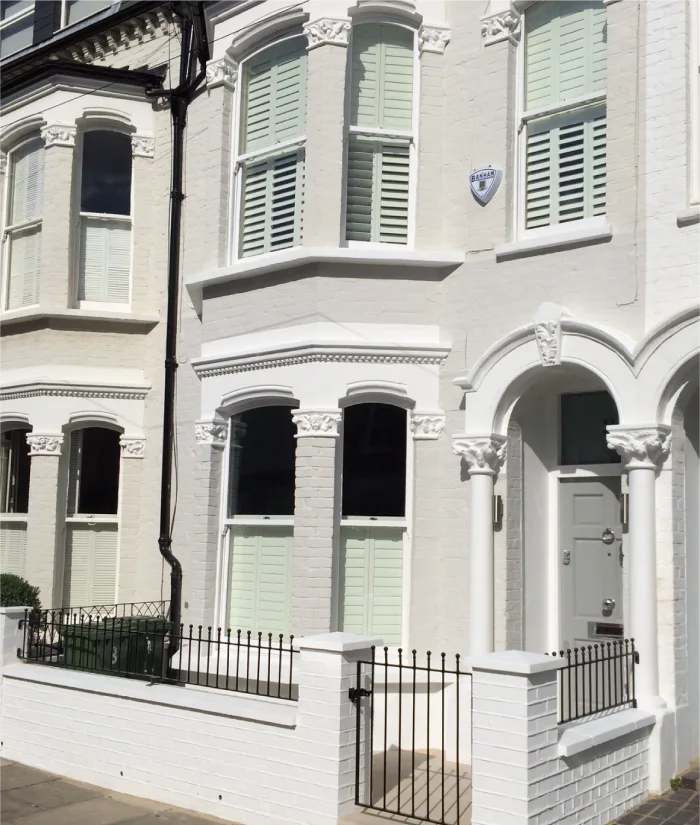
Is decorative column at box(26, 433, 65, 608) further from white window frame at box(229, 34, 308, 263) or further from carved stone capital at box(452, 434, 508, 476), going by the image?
carved stone capital at box(452, 434, 508, 476)

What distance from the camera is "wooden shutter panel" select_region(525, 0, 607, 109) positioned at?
9.27 m

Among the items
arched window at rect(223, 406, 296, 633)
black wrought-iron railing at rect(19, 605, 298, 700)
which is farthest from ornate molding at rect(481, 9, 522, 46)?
black wrought-iron railing at rect(19, 605, 298, 700)

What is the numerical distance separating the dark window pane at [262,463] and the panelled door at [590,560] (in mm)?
2809

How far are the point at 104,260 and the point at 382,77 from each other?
4615 mm

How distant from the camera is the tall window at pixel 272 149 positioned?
34.9ft

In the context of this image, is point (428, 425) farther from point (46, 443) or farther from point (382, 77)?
point (46, 443)

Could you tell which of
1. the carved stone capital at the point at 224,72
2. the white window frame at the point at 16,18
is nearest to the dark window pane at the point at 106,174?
the carved stone capital at the point at 224,72

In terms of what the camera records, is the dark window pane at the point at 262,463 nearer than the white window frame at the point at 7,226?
Yes

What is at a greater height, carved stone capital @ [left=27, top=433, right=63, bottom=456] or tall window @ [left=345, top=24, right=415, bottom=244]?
tall window @ [left=345, top=24, right=415, bottom=244]

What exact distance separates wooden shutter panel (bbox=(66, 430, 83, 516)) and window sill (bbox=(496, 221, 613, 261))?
243 inches

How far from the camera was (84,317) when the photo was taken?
12.6 m

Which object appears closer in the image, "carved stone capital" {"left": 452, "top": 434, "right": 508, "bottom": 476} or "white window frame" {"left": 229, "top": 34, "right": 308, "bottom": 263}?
"carved stone capital" {"left": 452, "top": 434, "right": 508, "bottom": 476}

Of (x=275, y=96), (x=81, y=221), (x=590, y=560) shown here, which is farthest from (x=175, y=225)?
(x=590, y=560)

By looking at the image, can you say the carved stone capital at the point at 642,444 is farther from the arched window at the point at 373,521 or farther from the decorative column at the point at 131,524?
the decorative column at the point at 131,524
